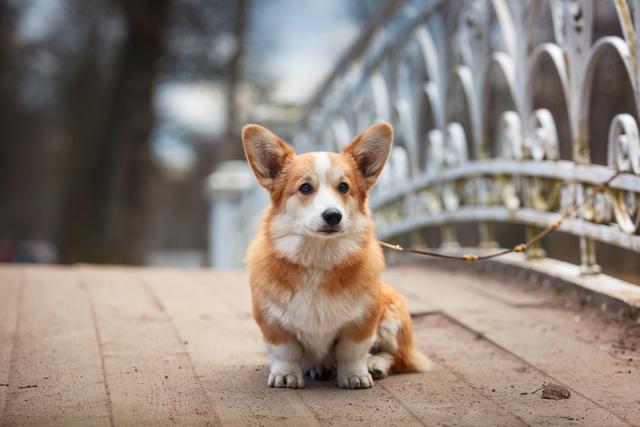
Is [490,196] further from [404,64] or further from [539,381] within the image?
[539,381]

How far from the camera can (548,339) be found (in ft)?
10.5

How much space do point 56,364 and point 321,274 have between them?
1.06 m

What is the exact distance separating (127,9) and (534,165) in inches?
362

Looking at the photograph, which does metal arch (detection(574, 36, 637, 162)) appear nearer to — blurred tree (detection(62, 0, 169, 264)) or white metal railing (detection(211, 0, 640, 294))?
white metal railing (detection(211, 0, 640, 294))

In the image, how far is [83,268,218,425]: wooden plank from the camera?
7.54 ft

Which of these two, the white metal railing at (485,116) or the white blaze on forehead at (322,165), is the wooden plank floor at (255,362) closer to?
the white metal railing at (485,116)

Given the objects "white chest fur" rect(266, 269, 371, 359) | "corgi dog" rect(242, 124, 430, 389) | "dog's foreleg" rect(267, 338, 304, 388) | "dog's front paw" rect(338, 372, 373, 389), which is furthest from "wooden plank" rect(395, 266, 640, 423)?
"dog's foreleg" rect(267, 338, 304, 388)

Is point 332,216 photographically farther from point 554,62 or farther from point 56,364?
point 554,62

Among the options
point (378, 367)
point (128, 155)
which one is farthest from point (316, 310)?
point (128, 155)

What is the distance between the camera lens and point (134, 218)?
11906 mm

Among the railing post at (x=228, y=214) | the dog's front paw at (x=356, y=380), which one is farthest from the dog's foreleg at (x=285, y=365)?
the railing post at (x=228, y=214)

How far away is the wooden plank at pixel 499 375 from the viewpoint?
2287 millimetres

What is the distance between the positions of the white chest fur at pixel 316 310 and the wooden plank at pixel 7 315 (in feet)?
3.11

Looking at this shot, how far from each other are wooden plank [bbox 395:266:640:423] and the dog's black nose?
3.19 feet
